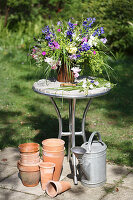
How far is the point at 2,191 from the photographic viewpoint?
406 centimetres

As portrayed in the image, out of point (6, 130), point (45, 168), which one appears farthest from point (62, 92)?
point (6, 130)

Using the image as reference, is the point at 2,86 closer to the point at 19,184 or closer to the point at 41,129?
the point at 41,129

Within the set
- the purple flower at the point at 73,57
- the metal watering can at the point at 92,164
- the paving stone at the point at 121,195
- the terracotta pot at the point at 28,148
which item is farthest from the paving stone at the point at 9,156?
the purple flower at the point at 73,57

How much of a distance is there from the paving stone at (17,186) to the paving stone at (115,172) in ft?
2.59

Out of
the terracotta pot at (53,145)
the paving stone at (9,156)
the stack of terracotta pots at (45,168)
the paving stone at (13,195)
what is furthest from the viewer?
the paving stone at (9,156)

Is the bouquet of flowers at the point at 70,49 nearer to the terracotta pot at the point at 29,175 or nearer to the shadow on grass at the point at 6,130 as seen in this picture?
the terracotta pot at the point at 29,175

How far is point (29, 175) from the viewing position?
13.5 feet

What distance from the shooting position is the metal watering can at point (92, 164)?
4.09 metres

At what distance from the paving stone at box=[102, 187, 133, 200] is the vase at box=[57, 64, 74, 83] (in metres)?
1.34

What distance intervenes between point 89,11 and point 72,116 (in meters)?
6.31

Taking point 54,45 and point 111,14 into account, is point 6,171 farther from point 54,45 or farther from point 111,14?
point 111,14

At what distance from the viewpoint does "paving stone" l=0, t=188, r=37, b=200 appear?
3924mm

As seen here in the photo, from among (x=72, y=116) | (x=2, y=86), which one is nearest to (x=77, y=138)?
(x=72, y=116)

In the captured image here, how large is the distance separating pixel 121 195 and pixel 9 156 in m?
1.62
